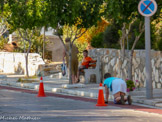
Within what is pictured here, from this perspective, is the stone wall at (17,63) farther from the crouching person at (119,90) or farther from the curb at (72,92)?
the crouching person at (119,90)

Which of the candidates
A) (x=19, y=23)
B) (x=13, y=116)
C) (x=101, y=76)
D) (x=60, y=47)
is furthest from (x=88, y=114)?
(x=60, y=47)

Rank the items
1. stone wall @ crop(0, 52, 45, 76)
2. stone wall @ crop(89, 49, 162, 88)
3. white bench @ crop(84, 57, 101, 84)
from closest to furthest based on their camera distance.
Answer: stone wall @ crop(89, 49, 162, 88) → white bench @ crop(84, 57, 101, 84) → stone wall @ crop(0, 52, 45, 76)

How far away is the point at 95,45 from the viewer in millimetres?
32031

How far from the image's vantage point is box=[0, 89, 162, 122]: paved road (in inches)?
415

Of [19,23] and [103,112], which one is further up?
[19,23]

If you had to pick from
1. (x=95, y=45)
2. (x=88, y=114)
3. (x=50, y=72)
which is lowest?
(x=88, y=114)

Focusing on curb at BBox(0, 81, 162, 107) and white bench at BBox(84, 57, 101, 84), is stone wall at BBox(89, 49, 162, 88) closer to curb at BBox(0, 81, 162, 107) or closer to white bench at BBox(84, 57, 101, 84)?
white bench at BBox(84, 57, 101, 84)

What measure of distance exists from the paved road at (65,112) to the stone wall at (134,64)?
5.11 metres

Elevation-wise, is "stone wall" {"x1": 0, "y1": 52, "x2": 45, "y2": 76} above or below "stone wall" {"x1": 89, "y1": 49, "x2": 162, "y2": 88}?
above

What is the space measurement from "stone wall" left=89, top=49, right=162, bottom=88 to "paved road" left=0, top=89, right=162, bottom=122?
5112mm

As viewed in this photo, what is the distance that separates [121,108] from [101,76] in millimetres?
9161

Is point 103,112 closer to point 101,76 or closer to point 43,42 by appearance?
point 101,76

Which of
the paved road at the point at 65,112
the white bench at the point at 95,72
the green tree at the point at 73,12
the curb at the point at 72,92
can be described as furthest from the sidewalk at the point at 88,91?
the green tree at the point at 73,12

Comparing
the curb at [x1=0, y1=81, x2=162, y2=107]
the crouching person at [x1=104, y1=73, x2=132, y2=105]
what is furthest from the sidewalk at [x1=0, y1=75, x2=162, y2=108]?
the crouching person at [x1=104, y1=73, x2=132, y2=105]
